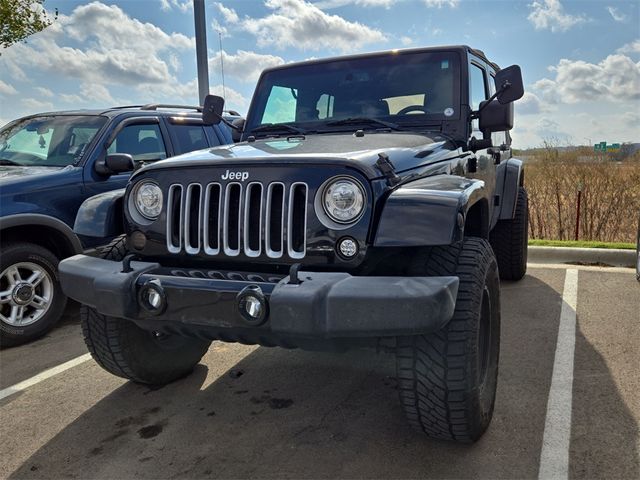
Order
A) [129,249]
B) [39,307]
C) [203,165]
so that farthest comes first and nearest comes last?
[39,307], [129,249], [203,165]

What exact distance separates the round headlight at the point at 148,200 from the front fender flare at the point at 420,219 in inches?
44.8

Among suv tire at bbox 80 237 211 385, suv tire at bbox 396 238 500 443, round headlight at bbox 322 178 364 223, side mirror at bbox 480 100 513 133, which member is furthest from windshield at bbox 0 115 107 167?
suv tire at bbox 396 238 500 443

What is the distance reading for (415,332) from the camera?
206 centimetres

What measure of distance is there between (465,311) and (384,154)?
32.5 inches

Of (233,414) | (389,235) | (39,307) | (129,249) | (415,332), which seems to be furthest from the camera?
(39,307)

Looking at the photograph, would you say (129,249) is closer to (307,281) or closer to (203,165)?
(203,165)

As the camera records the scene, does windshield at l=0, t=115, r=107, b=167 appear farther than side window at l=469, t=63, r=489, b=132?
Yes

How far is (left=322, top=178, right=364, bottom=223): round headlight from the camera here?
7.73 ft

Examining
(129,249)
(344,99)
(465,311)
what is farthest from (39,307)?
(465,311)

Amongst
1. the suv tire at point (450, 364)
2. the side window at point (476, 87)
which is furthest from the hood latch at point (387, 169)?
the side window at point (476, 87)

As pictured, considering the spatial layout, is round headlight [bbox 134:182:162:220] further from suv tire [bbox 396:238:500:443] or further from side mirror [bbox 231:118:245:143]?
side mirror [bbox 231:118:245:143]

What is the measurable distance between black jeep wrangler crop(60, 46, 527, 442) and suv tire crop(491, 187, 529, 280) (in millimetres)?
2433

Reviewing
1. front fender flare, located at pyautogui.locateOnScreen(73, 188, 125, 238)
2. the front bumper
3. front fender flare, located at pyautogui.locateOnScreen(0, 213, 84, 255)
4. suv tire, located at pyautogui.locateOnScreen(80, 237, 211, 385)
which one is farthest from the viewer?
front fender flare, located at pyautogui.locateOnScreen(0, 213, 84, 255)

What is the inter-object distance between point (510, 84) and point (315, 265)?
5.82 feet
